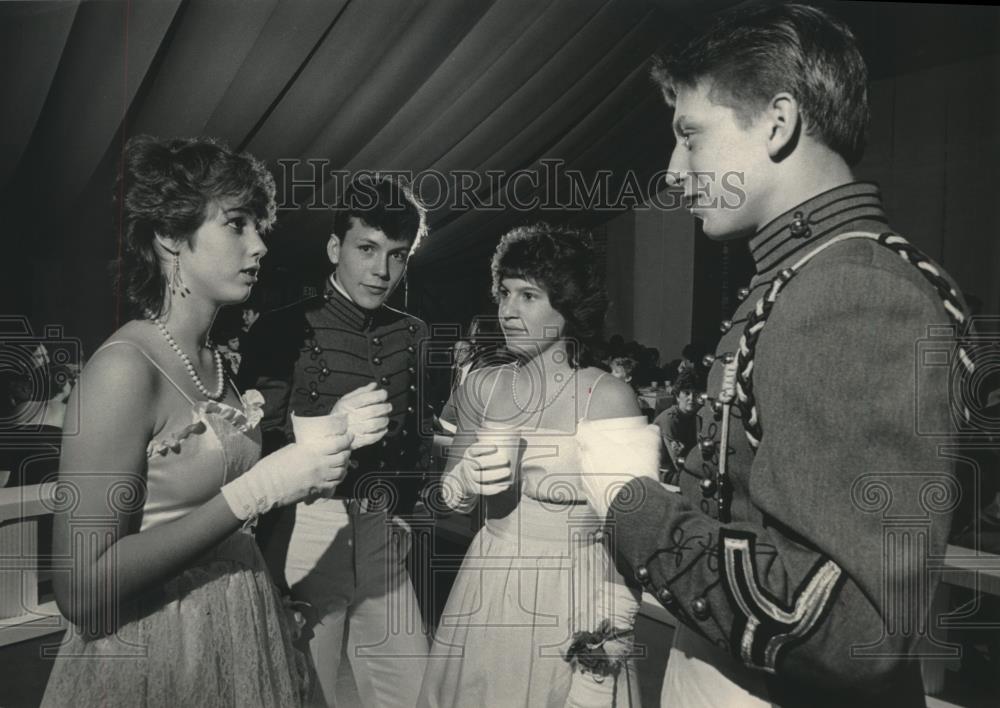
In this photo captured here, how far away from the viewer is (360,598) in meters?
1.54

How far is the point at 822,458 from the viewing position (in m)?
0.99

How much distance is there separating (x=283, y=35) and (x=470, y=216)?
0.54 metres

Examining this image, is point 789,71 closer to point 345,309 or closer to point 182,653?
point 345,309

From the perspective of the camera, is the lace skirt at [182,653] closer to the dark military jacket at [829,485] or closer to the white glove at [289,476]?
the white glove at [289,476]

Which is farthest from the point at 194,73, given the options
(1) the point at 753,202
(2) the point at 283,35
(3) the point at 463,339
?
(1) the point at 753,202

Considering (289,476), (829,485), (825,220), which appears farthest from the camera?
(289,476)

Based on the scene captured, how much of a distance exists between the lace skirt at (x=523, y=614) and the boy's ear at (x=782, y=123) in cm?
80

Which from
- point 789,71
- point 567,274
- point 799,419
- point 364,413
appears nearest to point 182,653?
point 364,413

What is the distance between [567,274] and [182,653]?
1.07 meters

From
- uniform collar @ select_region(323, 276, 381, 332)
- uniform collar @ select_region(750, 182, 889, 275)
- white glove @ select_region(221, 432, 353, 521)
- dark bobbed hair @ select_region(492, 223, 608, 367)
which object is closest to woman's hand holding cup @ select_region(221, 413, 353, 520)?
white glove @ select_region(221, 432, 353, 521)

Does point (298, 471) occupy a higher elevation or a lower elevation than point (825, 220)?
lower

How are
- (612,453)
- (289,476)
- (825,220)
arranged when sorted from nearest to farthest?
(825,220), (289,476), (612,453)

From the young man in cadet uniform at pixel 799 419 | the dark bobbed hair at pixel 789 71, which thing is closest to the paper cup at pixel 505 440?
the young man in cadet uniform at pixel 799 419

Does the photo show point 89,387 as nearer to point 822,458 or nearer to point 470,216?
point 470,216
